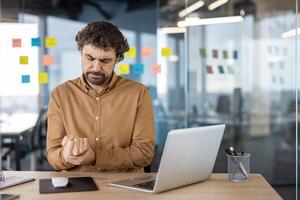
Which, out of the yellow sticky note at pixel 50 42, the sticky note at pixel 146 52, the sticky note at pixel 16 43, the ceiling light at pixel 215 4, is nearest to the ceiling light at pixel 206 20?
the ceiling light at pixel 215 4

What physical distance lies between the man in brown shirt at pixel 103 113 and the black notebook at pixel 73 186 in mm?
209

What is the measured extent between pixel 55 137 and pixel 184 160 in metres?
0.77

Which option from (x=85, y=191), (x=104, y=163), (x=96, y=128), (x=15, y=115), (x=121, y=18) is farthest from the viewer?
(x=121, y=18)

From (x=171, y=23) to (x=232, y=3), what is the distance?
0.72 metres

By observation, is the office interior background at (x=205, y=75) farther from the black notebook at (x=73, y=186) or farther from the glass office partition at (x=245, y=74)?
the black notebook at (x=73, y=186)

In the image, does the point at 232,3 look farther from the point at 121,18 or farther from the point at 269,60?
Result: the point at 121,18

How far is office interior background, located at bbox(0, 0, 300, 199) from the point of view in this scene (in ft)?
16.3

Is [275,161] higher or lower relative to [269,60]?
lower

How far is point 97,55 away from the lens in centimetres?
219

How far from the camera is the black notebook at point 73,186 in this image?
1.72 meters

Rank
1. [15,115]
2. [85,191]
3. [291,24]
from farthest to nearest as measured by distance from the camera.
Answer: [15,115] < [291,24] < [85,191]

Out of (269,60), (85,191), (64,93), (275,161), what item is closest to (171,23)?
(269,60)

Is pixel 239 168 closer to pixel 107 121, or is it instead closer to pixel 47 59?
pixel 107 121

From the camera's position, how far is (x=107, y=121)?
2.27 m
